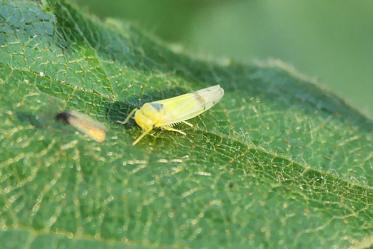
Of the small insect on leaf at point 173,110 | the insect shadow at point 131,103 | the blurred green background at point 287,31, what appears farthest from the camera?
the blurred green background at point 287,31

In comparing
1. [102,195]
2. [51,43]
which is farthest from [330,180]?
[51,43]

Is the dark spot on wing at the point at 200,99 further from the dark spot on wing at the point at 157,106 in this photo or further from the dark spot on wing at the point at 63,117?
the dark spot on wing at the point at 63,117

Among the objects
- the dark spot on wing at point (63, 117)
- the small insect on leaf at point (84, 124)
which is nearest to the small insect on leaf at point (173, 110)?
the small insect on leaf at point (84, 124)

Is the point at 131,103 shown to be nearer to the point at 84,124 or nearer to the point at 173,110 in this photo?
the point at 173,110

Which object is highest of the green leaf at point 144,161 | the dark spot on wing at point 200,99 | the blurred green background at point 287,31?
the blurred green background at point 287,31

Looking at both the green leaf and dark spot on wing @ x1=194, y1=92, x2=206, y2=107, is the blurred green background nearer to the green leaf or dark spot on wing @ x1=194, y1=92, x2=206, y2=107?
the green leaf

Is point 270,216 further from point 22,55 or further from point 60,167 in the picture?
point 22,55

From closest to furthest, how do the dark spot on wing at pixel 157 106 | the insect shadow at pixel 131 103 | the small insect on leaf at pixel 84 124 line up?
the small insect on leaf at pixel 84 124, the insect shadow at pixel 131 103, the dark spot on wing at pixel 157 106

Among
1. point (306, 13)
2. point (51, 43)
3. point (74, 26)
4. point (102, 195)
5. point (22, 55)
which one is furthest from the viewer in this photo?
point (306, 13)
